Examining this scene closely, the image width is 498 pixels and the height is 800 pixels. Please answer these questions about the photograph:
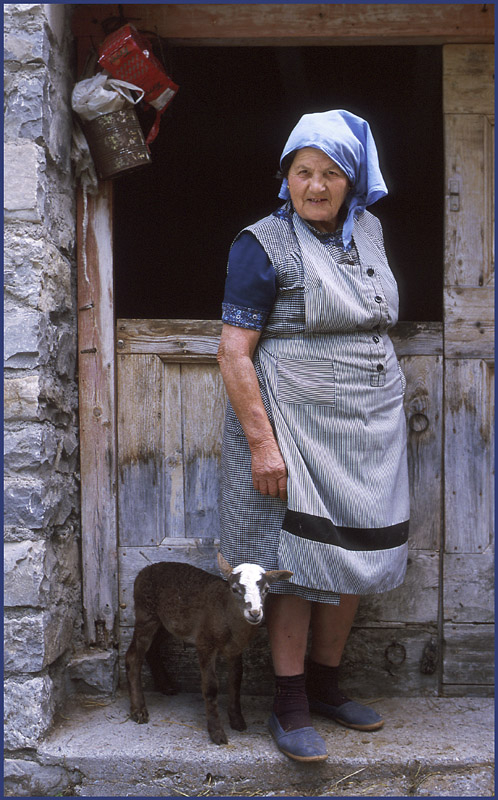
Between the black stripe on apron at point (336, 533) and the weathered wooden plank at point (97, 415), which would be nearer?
the black stripe on apron at point (336, 533)

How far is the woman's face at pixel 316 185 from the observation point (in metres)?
2.70

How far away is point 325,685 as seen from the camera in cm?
305

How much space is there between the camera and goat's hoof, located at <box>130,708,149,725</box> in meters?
3.02

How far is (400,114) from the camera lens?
4770 millimetres

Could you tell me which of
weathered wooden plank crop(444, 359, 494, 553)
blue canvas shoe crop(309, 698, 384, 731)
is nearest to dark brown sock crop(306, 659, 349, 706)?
blue canvas shoe crop(309, 698, 384, 731)

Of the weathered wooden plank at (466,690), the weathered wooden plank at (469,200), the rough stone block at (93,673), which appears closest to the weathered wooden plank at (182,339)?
the weathered wooden plank at (469,200)

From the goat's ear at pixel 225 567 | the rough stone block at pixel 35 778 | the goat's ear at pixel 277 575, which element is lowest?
the rough stone block at pixel 35 778

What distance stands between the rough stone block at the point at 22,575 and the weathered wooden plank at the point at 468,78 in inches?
97.8

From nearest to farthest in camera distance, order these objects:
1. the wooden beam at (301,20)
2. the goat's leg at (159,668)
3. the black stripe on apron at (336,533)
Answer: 1. the black stripe on apron at (336,533)
2. the wooden beam at (301,20)
3. the goat's leg at (159,668)

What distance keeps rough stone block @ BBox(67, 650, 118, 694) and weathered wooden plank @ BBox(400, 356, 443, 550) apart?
142 cm

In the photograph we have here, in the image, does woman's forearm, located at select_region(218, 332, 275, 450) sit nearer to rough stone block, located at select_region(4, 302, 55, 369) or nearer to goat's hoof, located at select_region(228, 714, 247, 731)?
rough stone block, located at select_region(4, 302, 55, 369)

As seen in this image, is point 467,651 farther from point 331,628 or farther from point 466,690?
point 331,628

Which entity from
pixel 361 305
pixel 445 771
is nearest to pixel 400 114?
pixel 361 305

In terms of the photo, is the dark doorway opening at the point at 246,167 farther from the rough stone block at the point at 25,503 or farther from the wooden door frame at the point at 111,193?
the rough stone block at the point at 25,503
